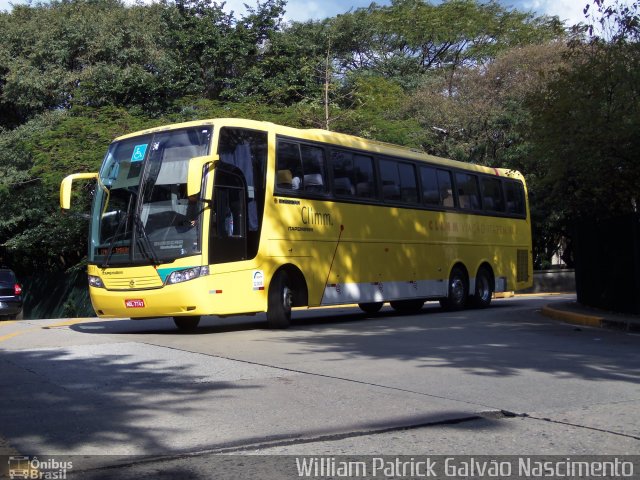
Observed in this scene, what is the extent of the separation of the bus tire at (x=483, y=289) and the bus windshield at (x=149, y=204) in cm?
1032

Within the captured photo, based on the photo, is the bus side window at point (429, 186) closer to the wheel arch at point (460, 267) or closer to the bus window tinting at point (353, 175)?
the wheel arch at point (460, 267)

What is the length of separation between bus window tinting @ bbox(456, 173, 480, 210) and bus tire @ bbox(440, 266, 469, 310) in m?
1.73

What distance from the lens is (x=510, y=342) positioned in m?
11.7

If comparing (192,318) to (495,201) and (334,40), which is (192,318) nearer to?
(495,201)

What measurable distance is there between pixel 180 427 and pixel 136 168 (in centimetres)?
815

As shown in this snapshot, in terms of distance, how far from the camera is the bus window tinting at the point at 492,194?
21297 mm

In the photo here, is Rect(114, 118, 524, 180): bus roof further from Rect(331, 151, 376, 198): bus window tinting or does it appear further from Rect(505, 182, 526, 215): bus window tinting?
Rect(505, 182, 526, 215): bus window tinting

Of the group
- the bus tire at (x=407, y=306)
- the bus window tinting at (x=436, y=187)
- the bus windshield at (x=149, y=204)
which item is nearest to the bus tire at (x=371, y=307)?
the bus tire at (x=407, y=306)

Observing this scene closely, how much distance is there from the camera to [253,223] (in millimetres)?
13656

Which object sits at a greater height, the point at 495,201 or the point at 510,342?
the point at 495,201

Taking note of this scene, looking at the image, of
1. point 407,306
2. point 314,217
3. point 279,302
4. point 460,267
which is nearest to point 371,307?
point 407,306

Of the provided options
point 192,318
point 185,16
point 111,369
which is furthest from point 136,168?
point 185,16

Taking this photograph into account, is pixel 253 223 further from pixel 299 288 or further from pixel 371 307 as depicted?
pixel 371 307

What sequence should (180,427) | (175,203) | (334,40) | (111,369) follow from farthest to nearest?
(334,40) < (175,203) < (111,369) < (180,427)
